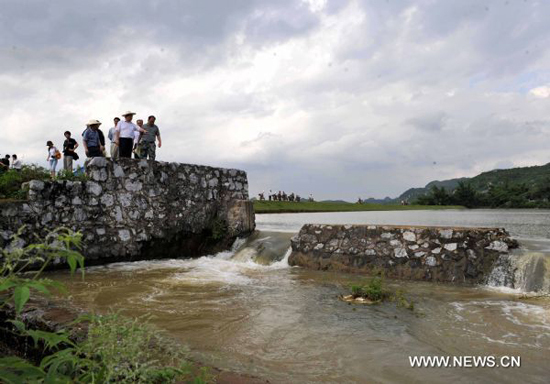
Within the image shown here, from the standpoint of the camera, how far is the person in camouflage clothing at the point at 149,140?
37.7 ft

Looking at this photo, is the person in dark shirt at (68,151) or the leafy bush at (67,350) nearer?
the leafy bush at (67,350)

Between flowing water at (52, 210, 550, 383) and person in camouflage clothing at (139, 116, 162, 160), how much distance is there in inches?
149

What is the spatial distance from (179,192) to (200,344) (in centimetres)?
739

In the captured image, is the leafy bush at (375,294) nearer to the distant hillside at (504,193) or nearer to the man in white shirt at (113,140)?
the man in white shirt at (113,140)

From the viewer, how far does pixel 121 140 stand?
35.4 feet

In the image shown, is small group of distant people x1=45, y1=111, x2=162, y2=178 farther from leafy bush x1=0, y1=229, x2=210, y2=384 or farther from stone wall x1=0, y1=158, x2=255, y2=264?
leafy bush x1=0, y1=229, x2=210, y2=384

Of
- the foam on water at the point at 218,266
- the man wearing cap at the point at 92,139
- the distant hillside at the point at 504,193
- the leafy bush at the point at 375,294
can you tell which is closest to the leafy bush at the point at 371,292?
the leafy bush at the point at 375,294

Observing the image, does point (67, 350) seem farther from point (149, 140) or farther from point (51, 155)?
point (51, 155)

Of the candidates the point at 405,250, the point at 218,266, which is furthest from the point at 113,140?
the point at 405,250

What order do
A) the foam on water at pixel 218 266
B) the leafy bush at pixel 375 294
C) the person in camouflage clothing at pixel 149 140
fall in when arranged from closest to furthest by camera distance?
the leafy bush at pixel 375 294 < the foam on water at pixel 218 266 < the person in camouflage clothing at pixel 149 140

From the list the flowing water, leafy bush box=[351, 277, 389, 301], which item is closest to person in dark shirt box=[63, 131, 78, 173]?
the flowing water

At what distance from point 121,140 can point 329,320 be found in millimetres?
7899

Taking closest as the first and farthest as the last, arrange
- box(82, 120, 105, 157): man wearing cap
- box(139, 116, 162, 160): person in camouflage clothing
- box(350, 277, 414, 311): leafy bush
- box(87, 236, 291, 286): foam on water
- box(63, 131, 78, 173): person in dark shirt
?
box(350, 277, 414, 311): leafy bush
box(87, 236, 291, 286): foam on water
box(82, 120, 105, 157): man wearing cap
box(139, 116, 162, 160): person in camouflage clothing
box(63, 131, 78, 173): person in dark shirt

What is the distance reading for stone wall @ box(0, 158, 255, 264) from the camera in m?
9.00
